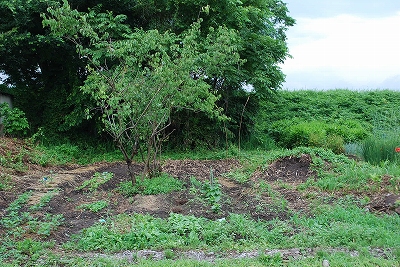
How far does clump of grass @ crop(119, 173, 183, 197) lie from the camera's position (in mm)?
6531

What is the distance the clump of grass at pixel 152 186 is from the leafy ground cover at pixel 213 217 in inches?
0.8

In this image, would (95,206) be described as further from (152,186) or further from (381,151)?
(381,151)

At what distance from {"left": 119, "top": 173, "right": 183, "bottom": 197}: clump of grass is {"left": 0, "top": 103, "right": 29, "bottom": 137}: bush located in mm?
5152

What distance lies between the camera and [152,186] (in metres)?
6.65

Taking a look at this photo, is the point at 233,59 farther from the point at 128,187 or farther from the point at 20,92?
the point at 20,92

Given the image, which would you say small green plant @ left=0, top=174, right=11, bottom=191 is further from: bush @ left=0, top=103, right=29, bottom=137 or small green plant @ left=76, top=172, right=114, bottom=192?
bush @ left=0, top=103, right=29, bottom=137

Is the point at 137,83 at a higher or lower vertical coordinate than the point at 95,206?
higher

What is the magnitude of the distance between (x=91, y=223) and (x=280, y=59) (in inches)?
334

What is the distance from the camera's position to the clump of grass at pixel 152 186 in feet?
21.4

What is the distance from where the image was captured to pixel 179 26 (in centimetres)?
1070

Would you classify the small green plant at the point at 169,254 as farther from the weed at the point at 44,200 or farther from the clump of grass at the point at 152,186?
the weed at the point at 44,200

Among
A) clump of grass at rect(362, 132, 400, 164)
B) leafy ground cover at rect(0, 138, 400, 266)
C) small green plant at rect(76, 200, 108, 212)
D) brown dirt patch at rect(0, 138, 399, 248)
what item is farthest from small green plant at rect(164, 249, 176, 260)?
clump of grass at rect(362, 132, 400, 164)

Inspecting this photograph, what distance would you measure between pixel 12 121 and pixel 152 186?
20.0 feet

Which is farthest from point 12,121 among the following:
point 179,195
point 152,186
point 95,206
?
point 179,195
